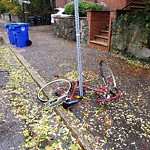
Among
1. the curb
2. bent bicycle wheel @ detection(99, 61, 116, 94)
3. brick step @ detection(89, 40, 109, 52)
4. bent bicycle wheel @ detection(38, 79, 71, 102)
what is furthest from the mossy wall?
the curb

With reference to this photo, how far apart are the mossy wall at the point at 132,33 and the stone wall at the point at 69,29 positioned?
73.6 inches

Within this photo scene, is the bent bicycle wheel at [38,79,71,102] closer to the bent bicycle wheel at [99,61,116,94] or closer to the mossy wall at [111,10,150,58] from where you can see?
the bent bicycle wheel at [99,61,116,94]

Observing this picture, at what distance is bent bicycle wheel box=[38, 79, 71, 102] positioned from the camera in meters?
3.77

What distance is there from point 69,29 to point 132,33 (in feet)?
13.8

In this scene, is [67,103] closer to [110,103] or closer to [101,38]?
[110,103]

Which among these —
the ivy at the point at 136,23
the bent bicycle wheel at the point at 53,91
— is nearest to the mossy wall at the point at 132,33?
the ivy at the point at 136,23

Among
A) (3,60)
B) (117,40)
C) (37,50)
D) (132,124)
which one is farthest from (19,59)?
(132,124)

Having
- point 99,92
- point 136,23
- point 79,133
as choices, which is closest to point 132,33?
point 136,23

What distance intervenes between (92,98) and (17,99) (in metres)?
1.53

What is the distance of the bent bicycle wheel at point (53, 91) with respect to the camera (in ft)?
12.4

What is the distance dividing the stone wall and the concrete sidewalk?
4.72 feet

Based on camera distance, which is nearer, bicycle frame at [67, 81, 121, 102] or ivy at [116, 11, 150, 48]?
bicycle frame at [67, 81, 121, 102]

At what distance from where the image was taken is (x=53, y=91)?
13.0 ft

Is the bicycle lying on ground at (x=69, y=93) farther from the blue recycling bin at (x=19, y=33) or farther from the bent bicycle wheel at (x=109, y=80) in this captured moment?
the blue recycling bin at (x=19, y=33)
